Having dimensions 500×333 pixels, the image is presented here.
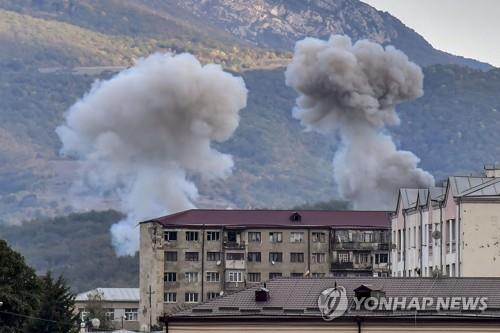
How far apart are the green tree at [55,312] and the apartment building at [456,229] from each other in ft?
58.6

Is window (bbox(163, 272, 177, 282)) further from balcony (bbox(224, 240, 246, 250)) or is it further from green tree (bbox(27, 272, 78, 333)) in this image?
green tree (bbox(27, 272, 78, 333))

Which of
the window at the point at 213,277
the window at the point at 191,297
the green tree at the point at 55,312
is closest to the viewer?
the green tree at the point at 55,312

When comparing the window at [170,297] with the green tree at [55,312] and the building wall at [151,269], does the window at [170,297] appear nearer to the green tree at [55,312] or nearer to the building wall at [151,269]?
the building wall at [151,269]

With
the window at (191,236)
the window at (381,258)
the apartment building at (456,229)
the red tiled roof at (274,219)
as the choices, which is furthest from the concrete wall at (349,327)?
the window at (191,236)

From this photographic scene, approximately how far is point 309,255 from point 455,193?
78.8m

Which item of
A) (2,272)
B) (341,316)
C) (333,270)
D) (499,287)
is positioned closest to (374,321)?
(341,316)

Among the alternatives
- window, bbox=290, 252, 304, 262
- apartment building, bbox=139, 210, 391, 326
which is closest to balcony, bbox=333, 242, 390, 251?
apartment building, bbox=139, 210, 391, 326

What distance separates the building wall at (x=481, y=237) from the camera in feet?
346

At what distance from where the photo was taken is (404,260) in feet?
Answer: 407

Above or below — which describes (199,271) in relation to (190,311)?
above

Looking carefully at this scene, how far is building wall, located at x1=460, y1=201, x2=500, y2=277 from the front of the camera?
105m

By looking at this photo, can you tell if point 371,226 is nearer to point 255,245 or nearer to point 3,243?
point 255,245

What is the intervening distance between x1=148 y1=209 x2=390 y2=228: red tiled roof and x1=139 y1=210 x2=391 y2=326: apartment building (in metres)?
0.09

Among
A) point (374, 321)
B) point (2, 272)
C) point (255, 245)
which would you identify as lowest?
point (374, 321)
